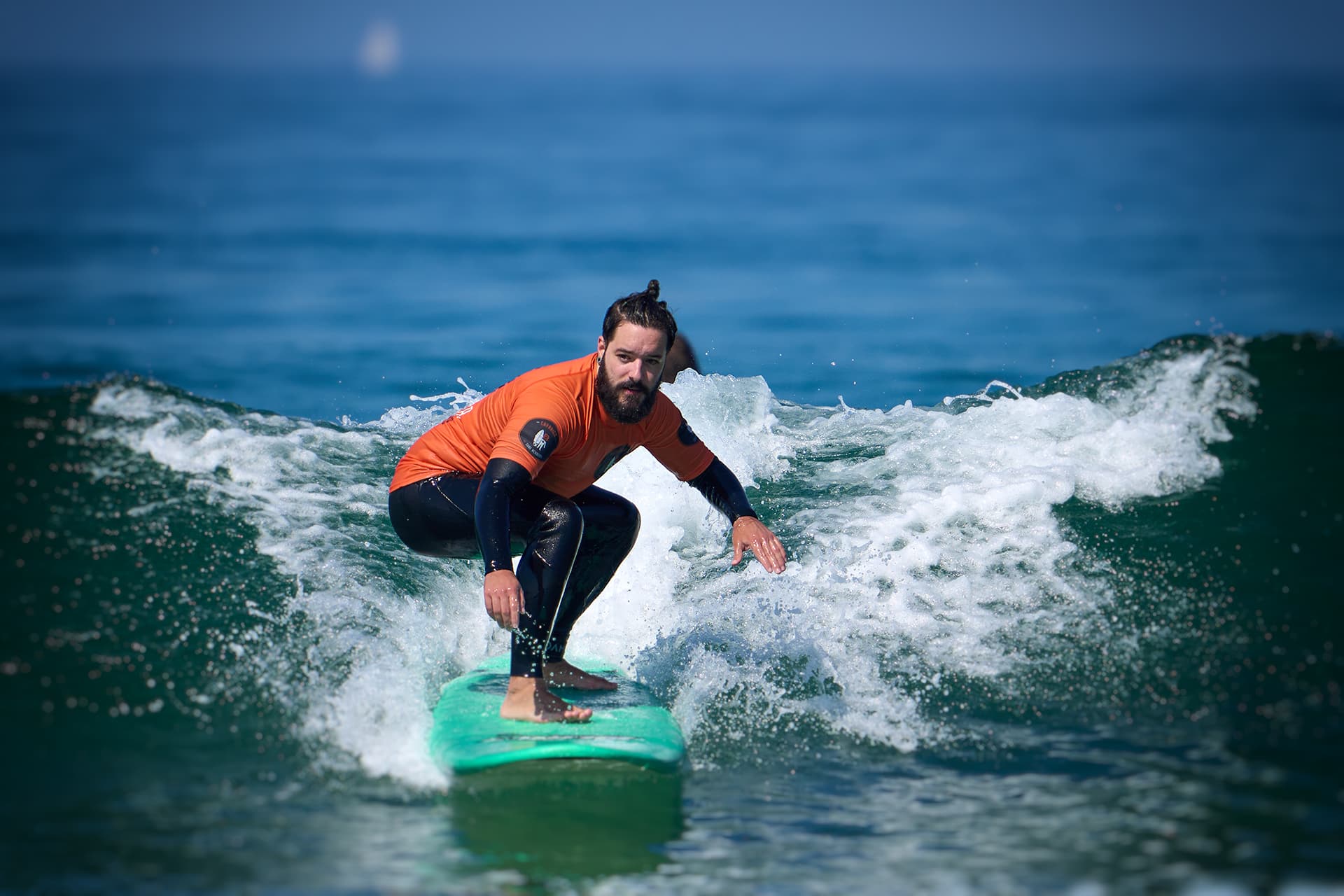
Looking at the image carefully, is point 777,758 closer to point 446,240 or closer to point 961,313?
point 961,313

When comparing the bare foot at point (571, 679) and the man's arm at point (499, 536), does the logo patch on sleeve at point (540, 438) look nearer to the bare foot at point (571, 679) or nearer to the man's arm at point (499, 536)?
the man's arm at point (499, 536)

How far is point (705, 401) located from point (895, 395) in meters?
6.34

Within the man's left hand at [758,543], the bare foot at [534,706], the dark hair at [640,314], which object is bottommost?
the bare foot at [534,706]

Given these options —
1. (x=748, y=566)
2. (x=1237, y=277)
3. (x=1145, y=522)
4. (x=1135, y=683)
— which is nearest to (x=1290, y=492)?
(x=1145, y=522)

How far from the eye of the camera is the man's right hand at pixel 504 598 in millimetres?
4539

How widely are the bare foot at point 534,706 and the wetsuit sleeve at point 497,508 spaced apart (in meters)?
0.52

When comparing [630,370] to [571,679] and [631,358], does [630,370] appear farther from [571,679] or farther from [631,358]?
[571,679]

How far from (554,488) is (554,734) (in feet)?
3.19

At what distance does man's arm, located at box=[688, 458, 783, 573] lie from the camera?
533 centimetres

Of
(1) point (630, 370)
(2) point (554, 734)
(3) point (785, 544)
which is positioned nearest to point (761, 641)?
(3) point (785, 544)

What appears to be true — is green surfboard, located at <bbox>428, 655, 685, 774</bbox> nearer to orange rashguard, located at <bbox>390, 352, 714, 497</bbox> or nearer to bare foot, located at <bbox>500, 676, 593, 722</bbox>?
bare foot, located at <bbox>500, 676, 593, 722</bbox>

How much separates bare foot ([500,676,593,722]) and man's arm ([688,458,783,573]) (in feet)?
2.94

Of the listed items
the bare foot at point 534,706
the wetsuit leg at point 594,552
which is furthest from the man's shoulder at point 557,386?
the bare foot at point 534,706

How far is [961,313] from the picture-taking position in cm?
1866
